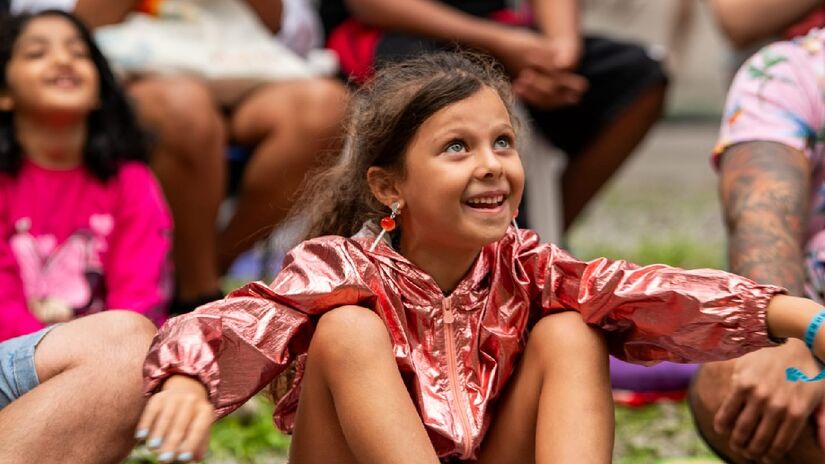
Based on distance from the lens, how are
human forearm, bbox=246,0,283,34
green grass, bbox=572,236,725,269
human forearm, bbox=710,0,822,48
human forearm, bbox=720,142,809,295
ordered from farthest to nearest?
green grass, bbox=572,236,725,269, human forearm, bbox=246,0,283,34, human forearm, bbox=710,0,822,48, human forearm, bbox=720,142,809,295

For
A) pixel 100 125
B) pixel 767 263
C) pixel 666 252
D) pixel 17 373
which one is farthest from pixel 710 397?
pixel 666 252

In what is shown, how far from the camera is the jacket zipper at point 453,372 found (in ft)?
7.41

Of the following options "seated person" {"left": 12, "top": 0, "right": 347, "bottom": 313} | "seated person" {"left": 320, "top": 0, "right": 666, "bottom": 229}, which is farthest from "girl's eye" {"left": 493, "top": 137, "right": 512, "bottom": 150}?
"seated person" {"left": 320, "top": 0, "right": 666, "bottom": 229}

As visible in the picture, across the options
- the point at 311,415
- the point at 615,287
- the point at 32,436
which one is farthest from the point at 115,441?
the point at 615,287

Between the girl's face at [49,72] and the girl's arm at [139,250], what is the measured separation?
21 cm

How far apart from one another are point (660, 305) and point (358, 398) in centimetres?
49

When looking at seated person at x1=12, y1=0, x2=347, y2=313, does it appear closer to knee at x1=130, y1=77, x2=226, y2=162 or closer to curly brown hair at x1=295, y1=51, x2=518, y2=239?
knee at x1=130, y1=77, x2=226, y2=162

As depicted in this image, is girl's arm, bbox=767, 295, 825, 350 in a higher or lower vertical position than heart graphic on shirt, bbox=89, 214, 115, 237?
higher

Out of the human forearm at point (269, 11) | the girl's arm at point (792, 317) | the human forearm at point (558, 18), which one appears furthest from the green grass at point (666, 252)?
the girl's arm at point (792, 317)

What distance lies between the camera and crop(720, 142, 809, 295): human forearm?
8.38 ft

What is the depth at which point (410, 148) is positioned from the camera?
2.36 metres

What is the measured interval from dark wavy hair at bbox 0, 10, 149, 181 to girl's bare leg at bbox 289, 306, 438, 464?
4.09 ft

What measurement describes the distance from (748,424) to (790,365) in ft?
0.41

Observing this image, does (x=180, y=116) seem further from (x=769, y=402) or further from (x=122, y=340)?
(x=769, y=402)
